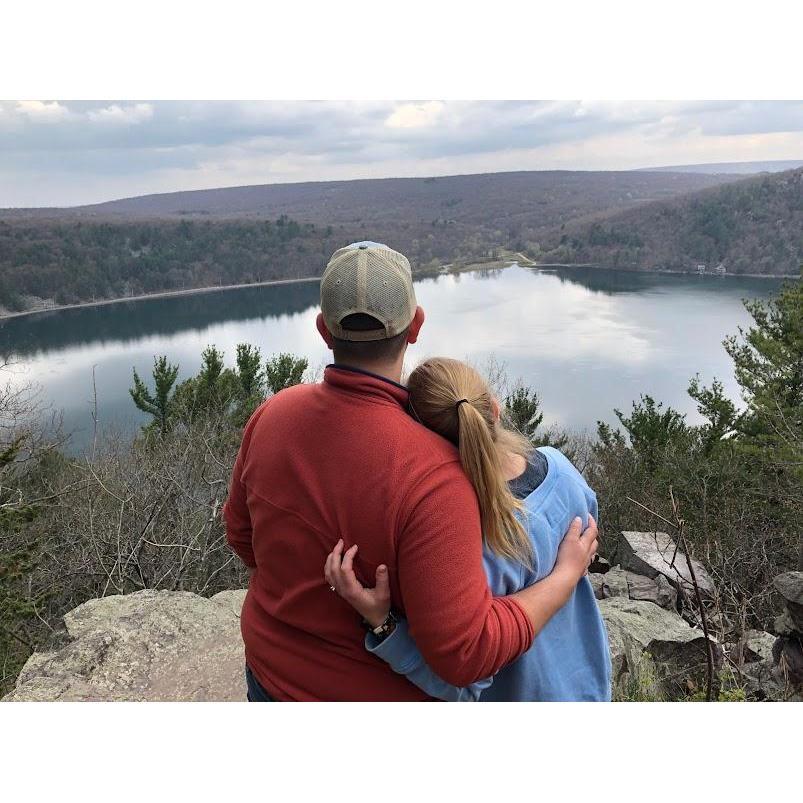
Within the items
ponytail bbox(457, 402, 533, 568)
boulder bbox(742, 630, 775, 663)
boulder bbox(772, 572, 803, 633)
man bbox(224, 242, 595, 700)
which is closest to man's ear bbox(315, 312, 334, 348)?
man bbox(224, 242, 595, 700)

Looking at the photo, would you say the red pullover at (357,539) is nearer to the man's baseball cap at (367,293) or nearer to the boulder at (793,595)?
the man's baseball cap at (367,293)

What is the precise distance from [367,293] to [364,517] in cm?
33

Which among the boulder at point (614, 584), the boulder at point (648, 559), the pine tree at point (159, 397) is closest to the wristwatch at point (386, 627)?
the boulder at point (614, 584)

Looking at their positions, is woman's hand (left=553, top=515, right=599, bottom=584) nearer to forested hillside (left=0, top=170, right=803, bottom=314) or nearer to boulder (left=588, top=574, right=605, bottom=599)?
boulder (left=588, top=574, right=605, bottom=599)

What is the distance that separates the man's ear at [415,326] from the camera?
1084mm

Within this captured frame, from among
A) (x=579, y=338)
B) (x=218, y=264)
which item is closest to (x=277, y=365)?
(x=218, y=264)

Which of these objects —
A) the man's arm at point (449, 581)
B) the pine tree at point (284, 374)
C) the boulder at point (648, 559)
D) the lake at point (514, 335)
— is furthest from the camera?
the lake at point (514, 335)

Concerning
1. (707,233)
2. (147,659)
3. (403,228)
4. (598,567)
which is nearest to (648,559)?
(598,567)

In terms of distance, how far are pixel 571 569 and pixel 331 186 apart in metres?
14.1

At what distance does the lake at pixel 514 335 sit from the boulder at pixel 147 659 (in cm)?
839

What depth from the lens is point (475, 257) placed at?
50.2ft

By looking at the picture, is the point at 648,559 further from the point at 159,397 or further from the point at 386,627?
the point at 159,397

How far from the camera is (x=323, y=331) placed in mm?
1097

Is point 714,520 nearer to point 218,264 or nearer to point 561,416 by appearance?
point 561,416
